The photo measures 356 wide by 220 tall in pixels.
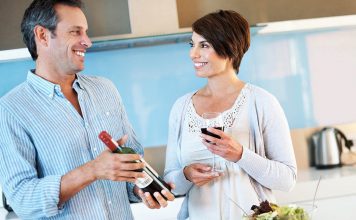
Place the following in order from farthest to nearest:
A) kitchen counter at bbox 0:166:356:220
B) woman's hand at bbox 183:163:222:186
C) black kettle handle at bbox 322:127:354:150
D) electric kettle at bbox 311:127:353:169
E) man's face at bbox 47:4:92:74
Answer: black kettle handle at bbox 322:127:354:150
electric kettle at bbox 311:127:353:169
kitchen counter at bbox 0:166:356:220
woman's hand at bbox 183:163:222:186
man's face at bbox 47:4:92:74

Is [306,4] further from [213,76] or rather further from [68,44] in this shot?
[68,44]

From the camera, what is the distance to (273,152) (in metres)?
1.94

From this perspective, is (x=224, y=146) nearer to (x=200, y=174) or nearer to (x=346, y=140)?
(x=200, y=174)

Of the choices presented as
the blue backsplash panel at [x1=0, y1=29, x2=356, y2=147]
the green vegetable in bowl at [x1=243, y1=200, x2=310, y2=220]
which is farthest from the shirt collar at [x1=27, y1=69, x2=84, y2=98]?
the blue backsplash panel at [x1=0, y1=29, x2=356, y2=147]

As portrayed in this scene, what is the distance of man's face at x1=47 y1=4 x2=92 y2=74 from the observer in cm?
172

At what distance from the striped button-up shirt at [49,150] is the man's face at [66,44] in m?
0.07

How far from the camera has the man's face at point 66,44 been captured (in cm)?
172

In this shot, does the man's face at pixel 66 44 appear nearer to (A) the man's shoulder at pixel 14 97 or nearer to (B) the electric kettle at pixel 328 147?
(A) the man's shoulder at pixel 14 97

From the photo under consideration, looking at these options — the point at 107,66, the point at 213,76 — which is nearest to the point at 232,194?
the point at 213,76

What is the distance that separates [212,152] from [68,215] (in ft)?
1.70

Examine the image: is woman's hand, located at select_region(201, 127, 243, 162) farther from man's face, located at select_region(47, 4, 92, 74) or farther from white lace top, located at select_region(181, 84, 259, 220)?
man's face, located at select_region(47, 4, 92, 74)

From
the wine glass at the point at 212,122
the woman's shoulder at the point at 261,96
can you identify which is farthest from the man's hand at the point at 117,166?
the woman's shoulder at the point at 261,96

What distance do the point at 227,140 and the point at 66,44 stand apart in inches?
24.1

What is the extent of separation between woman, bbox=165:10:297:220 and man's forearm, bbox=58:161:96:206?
0.44 metres
